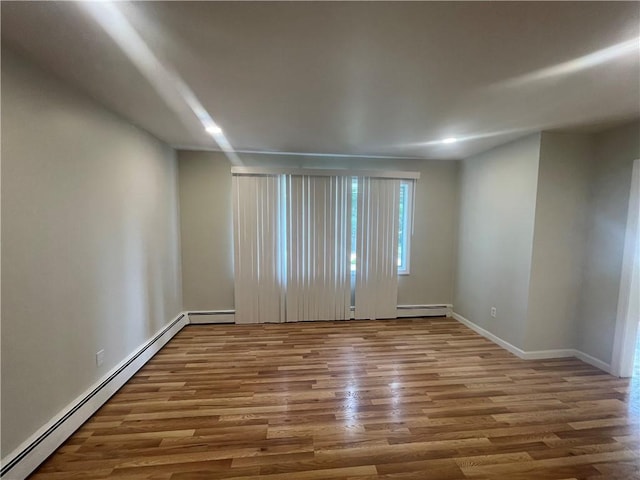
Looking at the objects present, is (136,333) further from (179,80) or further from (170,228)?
(179,80)

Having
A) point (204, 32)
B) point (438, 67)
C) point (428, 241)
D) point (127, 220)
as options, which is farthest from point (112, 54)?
point (428, 241)

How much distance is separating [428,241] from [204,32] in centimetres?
373

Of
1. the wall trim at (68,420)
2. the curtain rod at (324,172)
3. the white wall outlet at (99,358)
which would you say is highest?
the curtain rod at (324,172)

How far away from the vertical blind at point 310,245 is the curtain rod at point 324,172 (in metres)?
0.02

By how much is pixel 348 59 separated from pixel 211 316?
353 centimetres

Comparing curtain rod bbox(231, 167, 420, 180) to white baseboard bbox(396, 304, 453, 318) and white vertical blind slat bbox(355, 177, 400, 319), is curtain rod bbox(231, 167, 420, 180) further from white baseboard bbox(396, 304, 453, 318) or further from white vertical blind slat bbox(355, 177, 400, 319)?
white baseboard bbox(396, 304, 453, 318)

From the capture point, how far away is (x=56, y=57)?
152cm

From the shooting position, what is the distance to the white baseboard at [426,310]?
13.8ft

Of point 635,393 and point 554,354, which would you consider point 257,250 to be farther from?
point 635,393

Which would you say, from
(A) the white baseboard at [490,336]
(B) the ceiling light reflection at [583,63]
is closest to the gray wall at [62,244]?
(B) the ceiling light reflection at [583,63]

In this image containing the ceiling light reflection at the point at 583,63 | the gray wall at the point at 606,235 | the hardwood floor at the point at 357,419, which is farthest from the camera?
the gray wall at the point at 606,235

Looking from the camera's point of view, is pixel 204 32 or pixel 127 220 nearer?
pixel 204 32

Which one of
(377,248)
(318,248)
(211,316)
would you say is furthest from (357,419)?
(211,316)

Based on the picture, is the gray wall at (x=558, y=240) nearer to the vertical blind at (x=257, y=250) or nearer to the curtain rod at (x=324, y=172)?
the curtain rod at (x=324, y=172)
